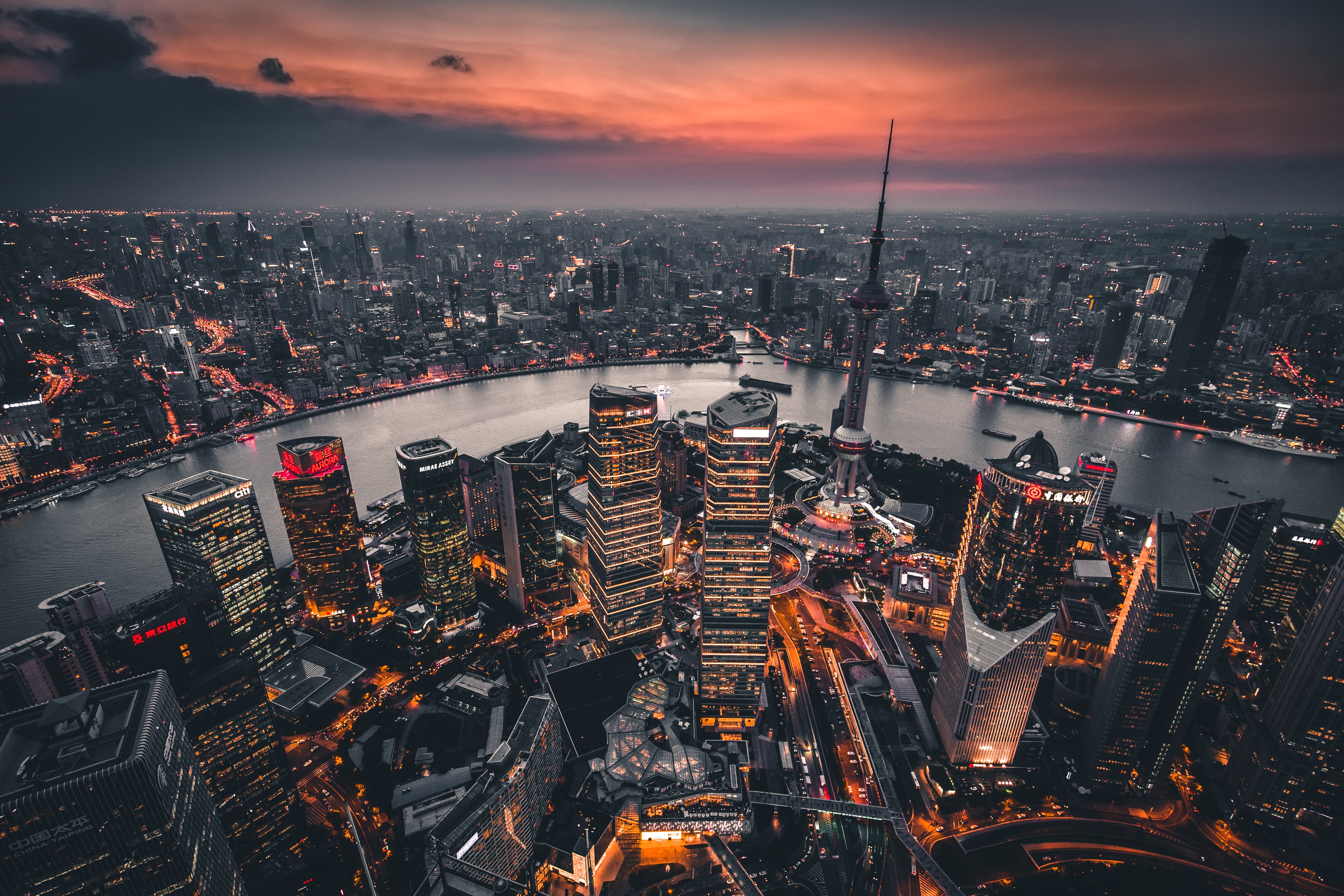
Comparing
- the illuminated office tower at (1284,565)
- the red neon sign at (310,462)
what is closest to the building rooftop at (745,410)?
the red neon sign at (310,462)

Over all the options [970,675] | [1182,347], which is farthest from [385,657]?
[1182,347]

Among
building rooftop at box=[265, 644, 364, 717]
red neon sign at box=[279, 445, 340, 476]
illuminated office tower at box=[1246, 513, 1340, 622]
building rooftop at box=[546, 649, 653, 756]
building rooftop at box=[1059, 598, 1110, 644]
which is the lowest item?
building rooftop at box=[265, 644, 364, 717]

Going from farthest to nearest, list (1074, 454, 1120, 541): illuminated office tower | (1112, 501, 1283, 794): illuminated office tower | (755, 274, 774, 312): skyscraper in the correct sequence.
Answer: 1. (755, 274, 774, 312): skyscraper
2. (1074, 454, 1120, 541): illuminated office tower
3. (1112, 501, 1283, 794): illuminated office tower

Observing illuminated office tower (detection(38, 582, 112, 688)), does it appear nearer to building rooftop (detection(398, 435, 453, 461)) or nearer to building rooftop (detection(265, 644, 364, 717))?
building rooftop (detection(265, 644, 364, 717))

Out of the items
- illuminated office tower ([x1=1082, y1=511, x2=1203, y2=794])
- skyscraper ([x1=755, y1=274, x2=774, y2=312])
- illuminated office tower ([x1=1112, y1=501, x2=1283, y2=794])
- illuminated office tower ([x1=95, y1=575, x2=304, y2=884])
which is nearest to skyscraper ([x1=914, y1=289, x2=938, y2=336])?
skyscraper ([x1=755, y1=274, x2=774, y2=312])

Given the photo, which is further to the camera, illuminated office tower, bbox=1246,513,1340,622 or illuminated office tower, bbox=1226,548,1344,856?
illuminated office tower, bbox=1246,513,1340,622

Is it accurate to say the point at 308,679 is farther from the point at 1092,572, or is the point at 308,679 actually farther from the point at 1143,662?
the point at 1092,572

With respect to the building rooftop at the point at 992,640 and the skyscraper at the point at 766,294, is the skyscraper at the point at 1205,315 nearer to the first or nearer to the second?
the skyscraper at the point at 766,294
